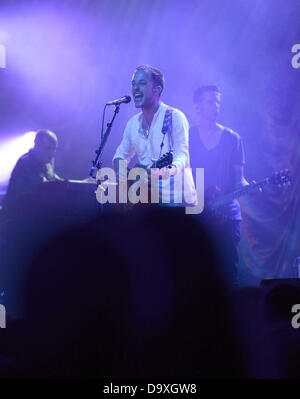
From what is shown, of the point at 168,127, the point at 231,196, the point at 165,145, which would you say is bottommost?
the point at 231,196

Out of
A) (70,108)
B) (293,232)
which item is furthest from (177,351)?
(70,108)

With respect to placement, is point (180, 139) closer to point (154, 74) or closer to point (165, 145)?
point (165, 145)

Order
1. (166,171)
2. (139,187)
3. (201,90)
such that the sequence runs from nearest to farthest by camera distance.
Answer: (139,187), (166,171), (201,90)

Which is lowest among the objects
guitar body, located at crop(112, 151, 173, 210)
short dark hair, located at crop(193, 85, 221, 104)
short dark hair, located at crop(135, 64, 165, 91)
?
guitar body, located at crop(112, 151, 173, 210)

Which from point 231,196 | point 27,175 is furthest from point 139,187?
point 27,175

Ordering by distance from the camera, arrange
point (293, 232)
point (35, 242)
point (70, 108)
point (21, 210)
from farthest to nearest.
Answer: point (70, 108) < point (293, 232) < point (21, 210) < point (35, 242)

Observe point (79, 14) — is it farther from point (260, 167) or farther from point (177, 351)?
point (177, 351)

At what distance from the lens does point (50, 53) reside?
6.41 m

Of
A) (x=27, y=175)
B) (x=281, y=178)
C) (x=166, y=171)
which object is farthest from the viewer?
(x=27, y=175)

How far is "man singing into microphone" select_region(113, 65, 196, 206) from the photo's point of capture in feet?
11.9

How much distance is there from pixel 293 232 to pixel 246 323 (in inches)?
146

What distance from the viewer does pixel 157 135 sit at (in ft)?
12.3

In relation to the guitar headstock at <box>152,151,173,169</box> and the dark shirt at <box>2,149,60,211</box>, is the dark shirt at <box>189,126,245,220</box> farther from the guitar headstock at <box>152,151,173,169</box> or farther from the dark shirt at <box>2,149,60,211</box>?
the dark shirt at <box>2,149,60,211</box>

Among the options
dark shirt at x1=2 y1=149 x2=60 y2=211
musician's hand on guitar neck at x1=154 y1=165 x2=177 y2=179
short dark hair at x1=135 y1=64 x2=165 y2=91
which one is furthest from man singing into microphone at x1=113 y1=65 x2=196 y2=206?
dark shirt at x1=2 y1=149 x2=60 y2=211
